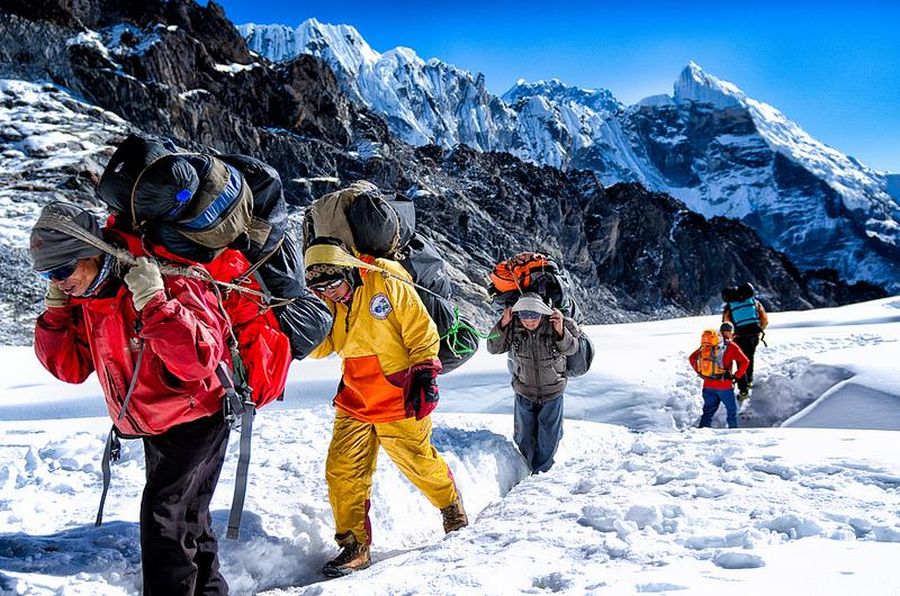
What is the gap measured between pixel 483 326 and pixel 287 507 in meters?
39.3

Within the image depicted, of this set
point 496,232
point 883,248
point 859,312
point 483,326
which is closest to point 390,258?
point 859,312

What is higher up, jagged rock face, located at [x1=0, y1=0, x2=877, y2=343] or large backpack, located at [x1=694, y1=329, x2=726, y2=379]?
jagged rock face, located at [x1=0, y1=0, x2=877, y2=343]

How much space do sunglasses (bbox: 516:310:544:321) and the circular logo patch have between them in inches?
67.9

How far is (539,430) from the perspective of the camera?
5.12 meters

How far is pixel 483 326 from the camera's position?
4259 centimetres

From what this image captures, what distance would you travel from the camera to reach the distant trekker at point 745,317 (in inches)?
339

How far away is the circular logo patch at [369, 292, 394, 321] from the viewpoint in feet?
10.8

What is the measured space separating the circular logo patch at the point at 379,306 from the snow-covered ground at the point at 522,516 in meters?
1.15

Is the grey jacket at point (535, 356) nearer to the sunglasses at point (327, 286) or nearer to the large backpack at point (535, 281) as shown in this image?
the large backpack at point (535, 281)

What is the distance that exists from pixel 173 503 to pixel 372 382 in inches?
50.0

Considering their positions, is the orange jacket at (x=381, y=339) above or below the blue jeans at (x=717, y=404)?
above

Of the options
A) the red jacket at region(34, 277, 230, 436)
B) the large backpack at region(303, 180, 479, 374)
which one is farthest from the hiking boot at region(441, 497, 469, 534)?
the red jacket at region(34, 277, 230, 436)

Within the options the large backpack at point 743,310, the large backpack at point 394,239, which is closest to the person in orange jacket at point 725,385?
the large backpack at point 743,310

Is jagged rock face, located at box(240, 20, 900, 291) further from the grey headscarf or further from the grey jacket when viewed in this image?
the grey headscarf
